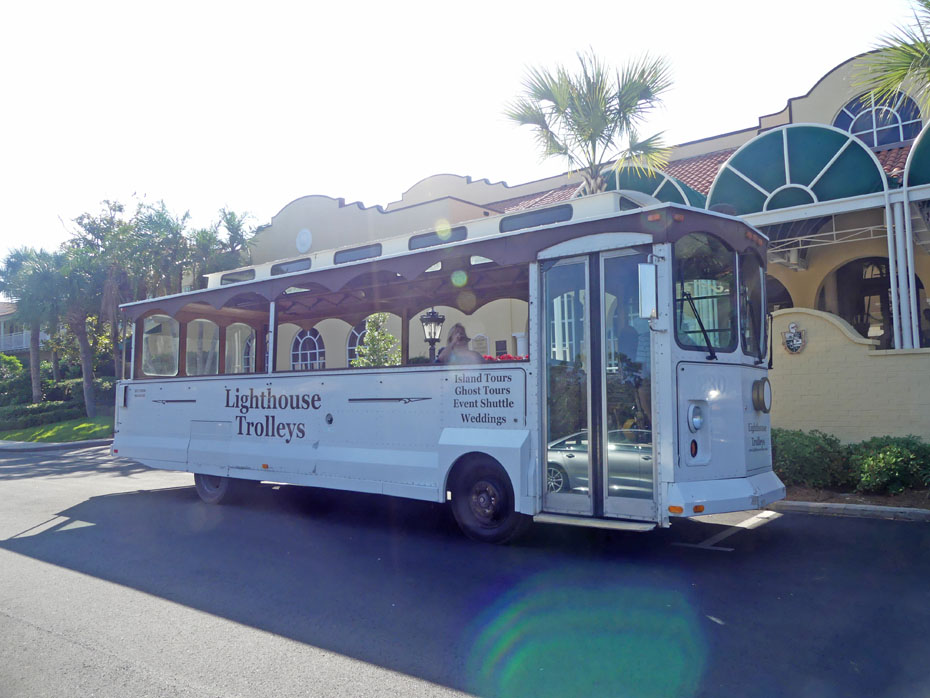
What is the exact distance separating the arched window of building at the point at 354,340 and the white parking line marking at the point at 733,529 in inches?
223

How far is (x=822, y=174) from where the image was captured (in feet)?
42.3

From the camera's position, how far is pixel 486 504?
23.8 feet

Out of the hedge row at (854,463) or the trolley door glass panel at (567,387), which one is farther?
the hedge row at (854,463)

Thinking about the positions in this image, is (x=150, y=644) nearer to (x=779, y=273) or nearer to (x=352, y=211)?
(x=779, y=273)

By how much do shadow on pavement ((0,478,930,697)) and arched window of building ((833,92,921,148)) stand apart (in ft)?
42.5

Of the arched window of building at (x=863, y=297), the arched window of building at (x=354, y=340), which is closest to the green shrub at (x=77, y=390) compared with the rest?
the arched window of building at (x=354, y=340)

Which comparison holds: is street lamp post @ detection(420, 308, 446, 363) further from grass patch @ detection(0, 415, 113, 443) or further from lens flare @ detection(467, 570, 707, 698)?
grass patch @ detection(0, 415, 113, 443)

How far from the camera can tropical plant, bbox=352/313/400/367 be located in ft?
35.2

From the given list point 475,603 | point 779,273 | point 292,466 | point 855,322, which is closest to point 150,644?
point 475,603

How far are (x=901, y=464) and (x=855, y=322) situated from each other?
8991 millimetres

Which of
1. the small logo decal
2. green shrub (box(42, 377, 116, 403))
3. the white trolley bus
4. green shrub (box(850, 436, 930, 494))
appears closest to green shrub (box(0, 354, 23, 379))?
green shrub (box(42, 377, 116, 403))

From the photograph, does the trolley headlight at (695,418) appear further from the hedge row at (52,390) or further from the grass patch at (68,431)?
the hedge row at (52,390)

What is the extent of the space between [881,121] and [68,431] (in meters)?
27.4

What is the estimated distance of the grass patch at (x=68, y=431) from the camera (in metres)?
25.4
